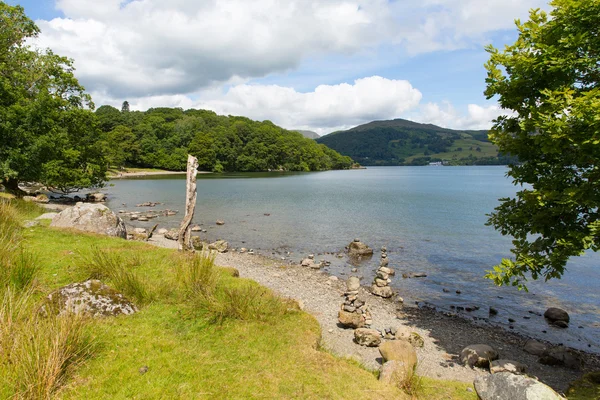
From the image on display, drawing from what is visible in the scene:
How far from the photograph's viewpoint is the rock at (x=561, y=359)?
11.7 meters

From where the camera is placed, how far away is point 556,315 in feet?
51.5

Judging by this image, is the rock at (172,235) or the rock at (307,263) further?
the rock at (172,235)

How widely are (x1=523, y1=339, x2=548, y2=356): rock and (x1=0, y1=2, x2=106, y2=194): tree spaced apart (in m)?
35.1

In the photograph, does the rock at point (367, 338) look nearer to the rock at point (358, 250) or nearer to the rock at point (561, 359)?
the rock at point (561, 359)

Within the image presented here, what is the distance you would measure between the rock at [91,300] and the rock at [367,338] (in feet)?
24.8

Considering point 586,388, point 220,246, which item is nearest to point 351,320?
point 586,388

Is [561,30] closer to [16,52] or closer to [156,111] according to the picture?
[16,52]

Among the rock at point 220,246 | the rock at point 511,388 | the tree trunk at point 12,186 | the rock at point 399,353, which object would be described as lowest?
the rock at point 220,246

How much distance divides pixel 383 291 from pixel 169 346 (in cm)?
1298

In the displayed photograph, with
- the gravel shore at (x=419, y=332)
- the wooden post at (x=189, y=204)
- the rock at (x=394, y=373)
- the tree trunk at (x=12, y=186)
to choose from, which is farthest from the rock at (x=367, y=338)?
the tree trunk at (x=12, y=186)

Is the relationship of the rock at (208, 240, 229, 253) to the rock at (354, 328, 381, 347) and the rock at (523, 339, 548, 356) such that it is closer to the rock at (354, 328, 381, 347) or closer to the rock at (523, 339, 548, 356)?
the rock at (354, 328, 381, 347)

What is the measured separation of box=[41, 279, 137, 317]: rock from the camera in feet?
25.9

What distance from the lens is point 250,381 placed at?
22.1ft

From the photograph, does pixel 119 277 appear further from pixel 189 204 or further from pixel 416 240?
pixel 416 240
